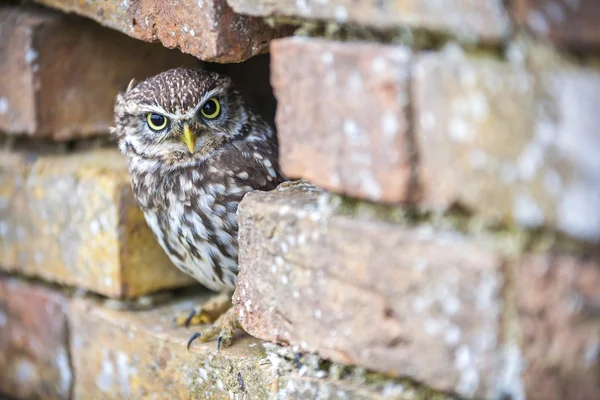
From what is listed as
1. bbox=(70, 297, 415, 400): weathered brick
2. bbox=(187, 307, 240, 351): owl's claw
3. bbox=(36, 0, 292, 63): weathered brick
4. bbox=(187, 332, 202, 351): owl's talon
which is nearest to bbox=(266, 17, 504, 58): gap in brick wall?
bbox=(36, 0, 292, 63): weathered brick

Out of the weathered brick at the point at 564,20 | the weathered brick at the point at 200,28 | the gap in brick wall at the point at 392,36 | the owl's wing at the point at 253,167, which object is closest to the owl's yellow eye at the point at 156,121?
the owl's wing at the point at 253,167

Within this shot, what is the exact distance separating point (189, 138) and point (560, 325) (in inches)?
54.6

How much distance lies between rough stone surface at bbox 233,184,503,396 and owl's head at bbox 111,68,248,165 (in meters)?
0.70

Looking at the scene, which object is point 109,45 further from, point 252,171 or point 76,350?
point 76,350

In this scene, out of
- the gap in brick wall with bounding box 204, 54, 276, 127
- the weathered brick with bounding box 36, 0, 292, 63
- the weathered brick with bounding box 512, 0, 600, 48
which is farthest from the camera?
the gap in brick wall with bounding box 204, 54, 276, 127

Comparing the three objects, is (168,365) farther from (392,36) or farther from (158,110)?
(392,36)

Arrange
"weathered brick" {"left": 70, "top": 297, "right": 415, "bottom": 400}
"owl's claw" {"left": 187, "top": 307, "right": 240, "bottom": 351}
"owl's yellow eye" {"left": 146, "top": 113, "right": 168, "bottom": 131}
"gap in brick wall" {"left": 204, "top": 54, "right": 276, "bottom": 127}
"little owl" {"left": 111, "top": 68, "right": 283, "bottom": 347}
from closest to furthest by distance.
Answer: "weathered brick" {"left": 70, "top": 297, "right": 415, "bottom": 400}, "owl's claw" {"left": 187, "top": 307, "right": 240, "bottom": 351}, "little owl" {"left": 111, "top": 68, "right": 283, "bottom": 347}, "owl's yellow eye" {"left": 146, "top": 113, "right": 168, "bottom": 131}, "gap in brick wall" {"left": 204, "top": 54, "right": 276, "bottom": 127}

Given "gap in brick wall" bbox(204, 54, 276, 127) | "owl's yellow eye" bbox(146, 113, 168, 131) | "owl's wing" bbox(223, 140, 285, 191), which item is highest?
"gap in brick wall" bbox(204, 54, 276, 127)

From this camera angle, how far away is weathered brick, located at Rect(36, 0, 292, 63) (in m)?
1.81

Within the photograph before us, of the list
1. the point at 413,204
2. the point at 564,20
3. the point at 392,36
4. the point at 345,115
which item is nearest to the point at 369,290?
the point at 413,204

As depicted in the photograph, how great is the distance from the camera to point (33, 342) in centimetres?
274

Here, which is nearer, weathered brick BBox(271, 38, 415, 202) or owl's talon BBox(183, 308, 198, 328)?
weathered brick BBox(271, 38, 415, 202)

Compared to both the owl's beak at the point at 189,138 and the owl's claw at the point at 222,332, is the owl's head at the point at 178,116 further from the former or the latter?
the owl's claw at the point at 222,332

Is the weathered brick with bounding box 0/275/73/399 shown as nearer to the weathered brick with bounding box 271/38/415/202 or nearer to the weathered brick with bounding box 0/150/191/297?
the weathered brick with bounding box 0/150/191/297
